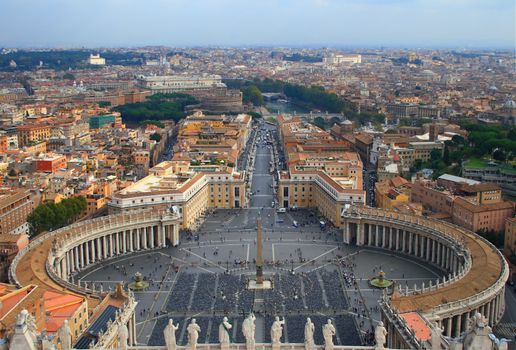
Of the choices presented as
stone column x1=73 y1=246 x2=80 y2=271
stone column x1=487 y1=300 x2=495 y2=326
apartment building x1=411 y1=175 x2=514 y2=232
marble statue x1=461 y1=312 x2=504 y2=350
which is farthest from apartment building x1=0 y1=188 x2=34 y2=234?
marble statue x1=461 y1=312 x2=504 y2=350

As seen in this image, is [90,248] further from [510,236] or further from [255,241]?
[510,236]

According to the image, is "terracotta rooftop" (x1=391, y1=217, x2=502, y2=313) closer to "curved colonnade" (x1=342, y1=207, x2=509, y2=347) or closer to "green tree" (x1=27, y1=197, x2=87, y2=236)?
"curved colonnade" (x1=342, y1=207, x2=509, y2=347)

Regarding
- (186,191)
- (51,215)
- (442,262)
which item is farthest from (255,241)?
(51,215)

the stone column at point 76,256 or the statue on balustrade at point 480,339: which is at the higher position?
the statue on balustrade at point 480,339

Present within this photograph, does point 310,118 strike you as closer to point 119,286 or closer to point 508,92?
point 508,92

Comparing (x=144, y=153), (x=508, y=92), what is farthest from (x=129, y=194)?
(x=508, y=92)

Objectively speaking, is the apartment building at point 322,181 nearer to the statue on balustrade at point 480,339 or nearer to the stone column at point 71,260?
the stone column at point 71,260

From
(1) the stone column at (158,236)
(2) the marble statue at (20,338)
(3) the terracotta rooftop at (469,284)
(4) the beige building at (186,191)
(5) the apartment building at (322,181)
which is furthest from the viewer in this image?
(5) the apartment building at (322,181)

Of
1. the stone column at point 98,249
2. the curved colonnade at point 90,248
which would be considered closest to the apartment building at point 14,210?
the curved colonnade at point 90,248
